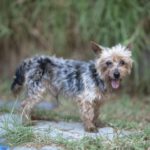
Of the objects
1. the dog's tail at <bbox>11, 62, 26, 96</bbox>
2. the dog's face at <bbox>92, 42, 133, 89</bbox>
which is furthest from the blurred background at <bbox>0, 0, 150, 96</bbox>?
the dog's tail at <bbox>11, 62, 26, 96</bbox>

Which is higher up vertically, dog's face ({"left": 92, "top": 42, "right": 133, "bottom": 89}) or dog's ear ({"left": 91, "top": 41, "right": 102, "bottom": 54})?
dog's ear ({"left": 91, "top": 41, "right": 102, "bottom": 54})

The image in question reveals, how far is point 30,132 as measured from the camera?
7617mm

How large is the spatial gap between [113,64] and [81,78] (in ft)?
1.88

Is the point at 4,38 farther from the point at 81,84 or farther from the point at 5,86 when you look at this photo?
the point at 81,84

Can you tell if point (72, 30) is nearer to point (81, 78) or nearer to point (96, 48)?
point (81, 78)

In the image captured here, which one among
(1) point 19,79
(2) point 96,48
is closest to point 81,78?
(2) point 96,48

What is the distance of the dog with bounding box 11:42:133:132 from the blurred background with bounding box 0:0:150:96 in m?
3.23

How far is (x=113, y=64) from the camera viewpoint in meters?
8.16

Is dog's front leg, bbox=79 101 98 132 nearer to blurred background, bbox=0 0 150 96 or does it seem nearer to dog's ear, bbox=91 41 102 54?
dog's ear, bbox=91 41 102 54

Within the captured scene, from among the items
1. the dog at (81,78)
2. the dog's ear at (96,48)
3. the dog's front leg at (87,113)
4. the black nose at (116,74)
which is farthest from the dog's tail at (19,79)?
the black nose at (116,74)

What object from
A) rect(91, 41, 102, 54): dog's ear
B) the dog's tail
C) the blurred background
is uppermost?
the blurred background

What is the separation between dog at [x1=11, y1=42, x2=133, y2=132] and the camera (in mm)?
8188

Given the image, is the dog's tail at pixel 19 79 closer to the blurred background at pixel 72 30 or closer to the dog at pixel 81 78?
the dog at pixel 81 78

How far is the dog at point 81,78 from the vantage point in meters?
8.19
